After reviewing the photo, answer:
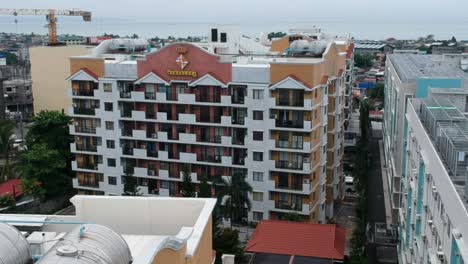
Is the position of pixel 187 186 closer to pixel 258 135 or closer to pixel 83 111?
pixel 258 135

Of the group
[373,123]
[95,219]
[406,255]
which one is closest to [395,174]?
[406,255]

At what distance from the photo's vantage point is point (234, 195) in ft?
107

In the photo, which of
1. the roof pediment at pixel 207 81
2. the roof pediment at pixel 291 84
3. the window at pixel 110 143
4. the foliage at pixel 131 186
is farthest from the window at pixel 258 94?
the window at pixel 110 143

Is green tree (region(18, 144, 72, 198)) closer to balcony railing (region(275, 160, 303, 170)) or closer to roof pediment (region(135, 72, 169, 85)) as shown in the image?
roof pediment (region(135, 72, 169, 85))

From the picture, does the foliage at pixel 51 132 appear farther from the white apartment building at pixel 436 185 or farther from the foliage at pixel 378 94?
the foliage at pixel 378 94

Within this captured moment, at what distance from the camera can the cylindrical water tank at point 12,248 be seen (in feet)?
28.5

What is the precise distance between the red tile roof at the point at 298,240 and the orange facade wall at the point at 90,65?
16.3 meters

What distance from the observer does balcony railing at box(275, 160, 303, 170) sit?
33531 mm

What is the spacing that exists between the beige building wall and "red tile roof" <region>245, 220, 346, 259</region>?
4115cm

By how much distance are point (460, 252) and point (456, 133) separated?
6.48 m

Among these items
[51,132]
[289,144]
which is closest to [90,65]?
[51,132]

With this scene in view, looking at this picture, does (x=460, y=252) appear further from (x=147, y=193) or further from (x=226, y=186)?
(x=147, y=193)

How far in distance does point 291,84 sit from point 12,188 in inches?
861

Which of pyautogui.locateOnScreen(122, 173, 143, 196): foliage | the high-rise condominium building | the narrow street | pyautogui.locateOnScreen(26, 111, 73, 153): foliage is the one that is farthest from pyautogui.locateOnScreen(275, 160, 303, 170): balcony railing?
pyautogui.locateOnScreen(26, 111, 73, 153): foliage
